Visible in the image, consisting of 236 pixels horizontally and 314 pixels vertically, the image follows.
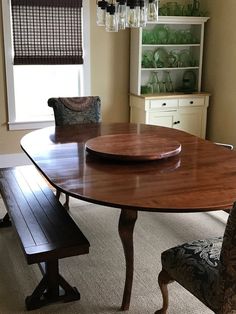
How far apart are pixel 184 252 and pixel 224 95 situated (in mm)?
3502

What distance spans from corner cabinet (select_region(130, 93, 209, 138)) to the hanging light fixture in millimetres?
2187

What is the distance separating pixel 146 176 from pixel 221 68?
10.9 ft

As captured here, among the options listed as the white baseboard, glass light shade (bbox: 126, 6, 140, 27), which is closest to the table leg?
glass light shade (bbox: 126, 6, 140, 27)

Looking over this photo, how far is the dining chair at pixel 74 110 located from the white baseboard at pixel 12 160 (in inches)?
56.5

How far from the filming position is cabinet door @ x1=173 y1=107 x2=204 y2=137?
5.09m

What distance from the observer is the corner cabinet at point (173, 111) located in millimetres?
4898

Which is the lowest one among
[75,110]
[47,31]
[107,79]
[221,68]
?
[75,110]

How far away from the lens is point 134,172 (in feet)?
7.30

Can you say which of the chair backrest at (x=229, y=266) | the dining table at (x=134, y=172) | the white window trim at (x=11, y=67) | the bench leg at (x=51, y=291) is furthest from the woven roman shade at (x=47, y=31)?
the chair backrest at (x=229, y=266)

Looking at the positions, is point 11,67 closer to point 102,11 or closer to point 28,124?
point 28,124

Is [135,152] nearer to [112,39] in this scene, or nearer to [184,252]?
[184,252]

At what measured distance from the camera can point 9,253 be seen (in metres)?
2.83

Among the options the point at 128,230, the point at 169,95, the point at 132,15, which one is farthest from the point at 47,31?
the point at 128,230

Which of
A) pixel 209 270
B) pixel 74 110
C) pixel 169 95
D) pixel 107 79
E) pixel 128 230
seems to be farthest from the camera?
pixel 107 79
